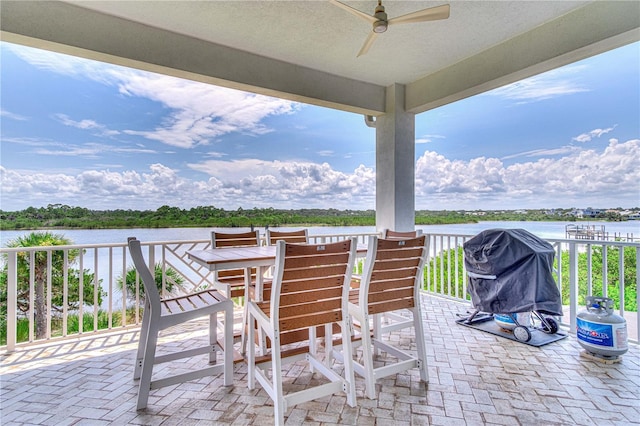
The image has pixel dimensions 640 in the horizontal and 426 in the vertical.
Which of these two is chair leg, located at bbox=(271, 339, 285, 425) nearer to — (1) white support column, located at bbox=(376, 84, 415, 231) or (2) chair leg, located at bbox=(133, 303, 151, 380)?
(2) chair leg, located at bbox=(133, 303, 151, 380)

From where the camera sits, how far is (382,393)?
6.79ft

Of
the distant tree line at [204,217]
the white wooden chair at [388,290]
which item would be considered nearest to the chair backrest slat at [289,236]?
the white wooden chair at [388,290]

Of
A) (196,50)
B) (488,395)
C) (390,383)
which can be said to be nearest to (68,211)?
(196,50)

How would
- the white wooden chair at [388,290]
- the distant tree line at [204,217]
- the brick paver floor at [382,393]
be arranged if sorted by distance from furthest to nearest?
the distant tree line at [204,217], the white wooden chair at [388,290], the brick paver floor at [382,393]

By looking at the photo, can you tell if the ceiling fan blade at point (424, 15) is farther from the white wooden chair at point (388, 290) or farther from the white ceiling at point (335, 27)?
the white wooden chair at point (388, 290)

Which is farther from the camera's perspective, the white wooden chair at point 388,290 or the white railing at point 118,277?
the white railing at point 118,277

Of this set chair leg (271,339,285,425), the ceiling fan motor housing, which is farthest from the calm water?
the ceiling fan motor housing

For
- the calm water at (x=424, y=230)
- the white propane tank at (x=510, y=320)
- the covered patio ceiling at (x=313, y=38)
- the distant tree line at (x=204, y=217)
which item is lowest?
the white propane tank at (x=510, y=320)

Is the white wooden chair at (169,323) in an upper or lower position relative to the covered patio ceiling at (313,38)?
lower

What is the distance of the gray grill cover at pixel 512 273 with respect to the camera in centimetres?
282

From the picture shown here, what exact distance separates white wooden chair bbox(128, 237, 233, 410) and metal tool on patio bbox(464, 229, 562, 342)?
2575 millimetres

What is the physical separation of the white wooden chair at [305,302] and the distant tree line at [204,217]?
3.60m

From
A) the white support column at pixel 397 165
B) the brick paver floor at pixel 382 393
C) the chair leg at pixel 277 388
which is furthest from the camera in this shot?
the white support column at pixel 397 165

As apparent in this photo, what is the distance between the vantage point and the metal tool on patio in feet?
9.28
